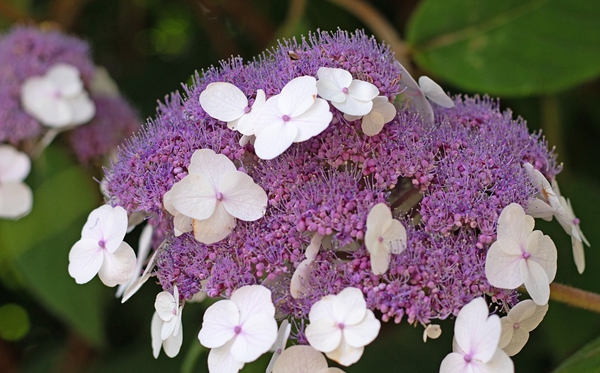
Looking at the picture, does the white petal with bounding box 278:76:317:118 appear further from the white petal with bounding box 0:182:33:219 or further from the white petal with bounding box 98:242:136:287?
the white petal with bounding box 0:182:33:219

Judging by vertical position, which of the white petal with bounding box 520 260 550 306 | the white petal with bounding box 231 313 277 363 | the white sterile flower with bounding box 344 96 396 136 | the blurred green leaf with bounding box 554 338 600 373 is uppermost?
the white sterile flower with bounding box 344 96 396 136

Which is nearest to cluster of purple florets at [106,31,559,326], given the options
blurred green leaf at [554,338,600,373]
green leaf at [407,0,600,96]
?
blurred green leaf at [554,338,600,373]

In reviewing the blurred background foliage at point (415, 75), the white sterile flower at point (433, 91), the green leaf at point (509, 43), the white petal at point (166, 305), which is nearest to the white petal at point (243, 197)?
the white petal at point (166, 305)

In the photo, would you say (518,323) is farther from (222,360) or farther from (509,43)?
(509,43)

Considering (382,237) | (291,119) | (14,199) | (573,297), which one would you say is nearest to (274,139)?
(291,119)

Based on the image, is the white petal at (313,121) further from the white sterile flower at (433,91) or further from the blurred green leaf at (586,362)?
the blurred green leaf at (586,362)

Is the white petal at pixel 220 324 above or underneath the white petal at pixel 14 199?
above

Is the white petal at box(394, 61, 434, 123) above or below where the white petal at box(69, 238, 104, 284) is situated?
below
